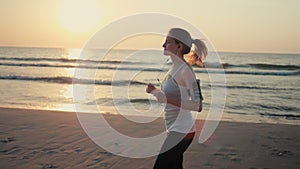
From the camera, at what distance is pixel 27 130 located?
7820 millimetres

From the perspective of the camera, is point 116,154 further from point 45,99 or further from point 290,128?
point 45,99

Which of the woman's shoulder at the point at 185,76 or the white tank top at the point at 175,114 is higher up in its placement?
the woman's shoulder at the point at 185,76

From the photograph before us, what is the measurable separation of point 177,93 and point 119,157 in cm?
318

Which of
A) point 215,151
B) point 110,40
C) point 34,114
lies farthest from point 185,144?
point 34,114

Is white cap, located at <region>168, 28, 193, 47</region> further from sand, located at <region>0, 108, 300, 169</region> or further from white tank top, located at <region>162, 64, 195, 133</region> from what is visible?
sand, located at <region>0, 108, 300, 169</region>

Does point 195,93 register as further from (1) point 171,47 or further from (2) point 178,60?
(1) point 171,47

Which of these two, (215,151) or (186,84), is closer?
(186,84)

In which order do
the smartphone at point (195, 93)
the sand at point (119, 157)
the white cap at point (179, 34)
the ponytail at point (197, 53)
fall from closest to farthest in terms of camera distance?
1. the smartphone at point (195, 93)
2. the white cap at point (179, 34)
3. the ponytail at point (197, 53)
4. the sand at point (119, 157)

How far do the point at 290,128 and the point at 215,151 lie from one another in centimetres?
332

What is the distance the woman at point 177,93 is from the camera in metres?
3.13

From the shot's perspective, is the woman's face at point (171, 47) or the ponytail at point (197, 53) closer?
the woman's face at point (171, 47)

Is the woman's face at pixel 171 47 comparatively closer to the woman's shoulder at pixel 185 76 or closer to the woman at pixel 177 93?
the woman at pixel 177 93

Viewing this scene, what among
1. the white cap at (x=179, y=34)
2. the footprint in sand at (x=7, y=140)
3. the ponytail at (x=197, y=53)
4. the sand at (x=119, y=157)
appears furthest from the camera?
the footprint in sand at (x=7, y=140)

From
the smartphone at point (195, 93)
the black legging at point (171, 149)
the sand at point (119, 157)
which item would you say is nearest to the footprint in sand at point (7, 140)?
the sand at point (119, 157)
